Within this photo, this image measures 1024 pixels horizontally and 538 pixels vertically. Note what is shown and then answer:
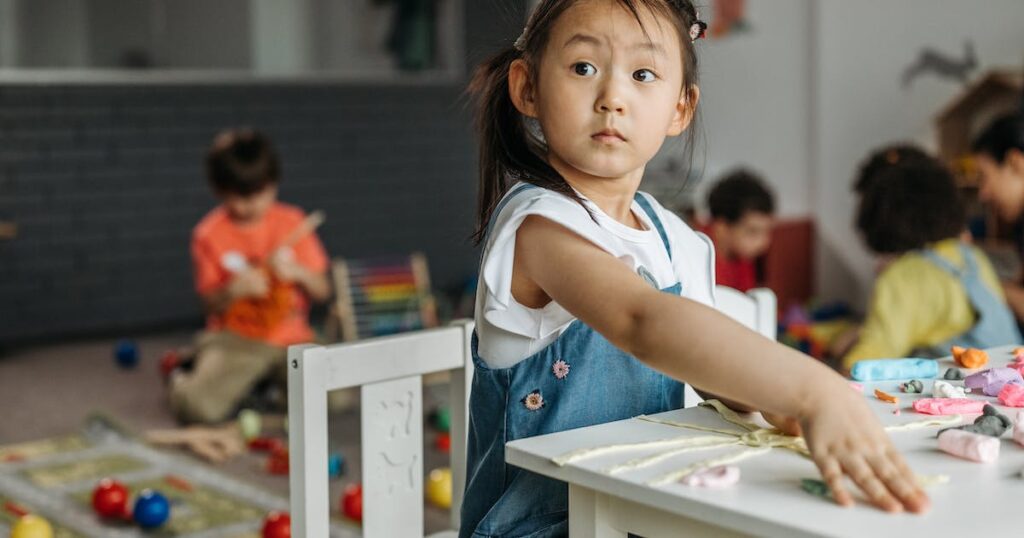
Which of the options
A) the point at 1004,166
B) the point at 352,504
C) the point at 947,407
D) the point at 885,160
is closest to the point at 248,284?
the point at 352,504

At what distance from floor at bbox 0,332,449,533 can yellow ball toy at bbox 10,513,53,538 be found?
612 millimetres

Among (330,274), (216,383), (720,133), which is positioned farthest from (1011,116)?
(330,274)

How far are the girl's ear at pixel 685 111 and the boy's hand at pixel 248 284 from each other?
2.43 meters

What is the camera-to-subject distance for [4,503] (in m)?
2.75

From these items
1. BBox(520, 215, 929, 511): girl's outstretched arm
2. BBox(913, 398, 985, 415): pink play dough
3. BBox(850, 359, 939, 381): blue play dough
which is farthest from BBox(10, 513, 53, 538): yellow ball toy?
BBox(913, 398, 985, 415): pink play dough

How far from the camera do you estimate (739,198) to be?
3.76m

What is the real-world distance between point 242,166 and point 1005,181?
216 cm

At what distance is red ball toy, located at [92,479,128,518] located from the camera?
2621 mm

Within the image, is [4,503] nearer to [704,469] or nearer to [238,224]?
[238,224]

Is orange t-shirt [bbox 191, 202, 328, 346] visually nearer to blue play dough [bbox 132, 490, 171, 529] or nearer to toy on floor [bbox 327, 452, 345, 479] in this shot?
toy on floor [bbox 327, 452, 345, 479]

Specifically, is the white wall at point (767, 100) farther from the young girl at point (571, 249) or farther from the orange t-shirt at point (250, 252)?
the young girl at point (571, 249)

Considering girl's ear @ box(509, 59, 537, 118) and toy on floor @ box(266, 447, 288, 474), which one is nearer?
girl's ear @ box(509, 59, 537, 118)

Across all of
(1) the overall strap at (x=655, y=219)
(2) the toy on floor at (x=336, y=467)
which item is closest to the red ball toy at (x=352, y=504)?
(2) the toy on floor at (x=336, y=467)

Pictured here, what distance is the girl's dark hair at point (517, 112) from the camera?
1231mm
